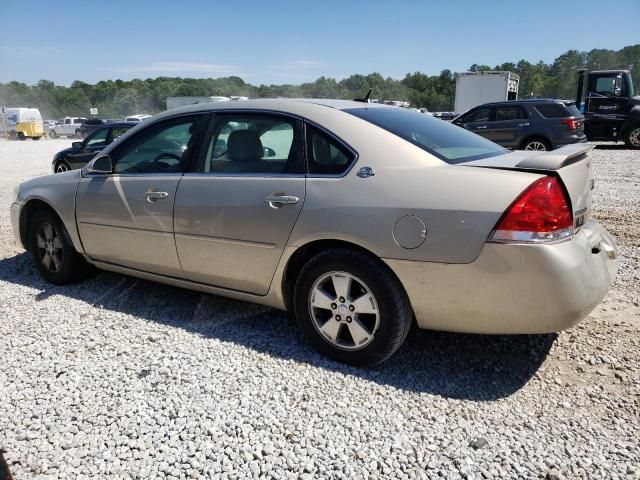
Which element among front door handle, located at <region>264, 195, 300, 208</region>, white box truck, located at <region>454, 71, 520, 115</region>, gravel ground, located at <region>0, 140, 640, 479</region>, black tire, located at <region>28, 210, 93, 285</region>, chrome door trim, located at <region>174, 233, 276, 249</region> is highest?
white box truck, located at <region>454, 71, 520, 115</region>

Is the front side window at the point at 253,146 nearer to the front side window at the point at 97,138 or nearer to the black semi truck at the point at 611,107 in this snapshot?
the front side window at the point at 97,138

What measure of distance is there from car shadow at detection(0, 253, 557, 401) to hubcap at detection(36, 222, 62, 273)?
0.20 meters

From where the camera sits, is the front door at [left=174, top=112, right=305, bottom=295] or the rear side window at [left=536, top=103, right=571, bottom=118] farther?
the rear side window at [left=536, top=103, right=571, bottom=118]

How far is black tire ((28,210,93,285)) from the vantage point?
4312 mm

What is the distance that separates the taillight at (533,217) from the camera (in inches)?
95.6

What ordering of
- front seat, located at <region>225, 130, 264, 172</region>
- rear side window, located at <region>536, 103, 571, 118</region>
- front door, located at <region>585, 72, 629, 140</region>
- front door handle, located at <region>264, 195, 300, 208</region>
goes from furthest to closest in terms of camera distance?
front door, located at <region>585, 72, 629, 140</region>, rear side window, located at <region>536, 103, 571, 118</region>, front seat, located at <region>225, 130, 264, 172</region>, front door handle, located at <region>264, 195, 300, 208</region>

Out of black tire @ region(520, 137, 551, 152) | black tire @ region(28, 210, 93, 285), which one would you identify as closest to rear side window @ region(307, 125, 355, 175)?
black tire @ region(28, 210, 93, 285)

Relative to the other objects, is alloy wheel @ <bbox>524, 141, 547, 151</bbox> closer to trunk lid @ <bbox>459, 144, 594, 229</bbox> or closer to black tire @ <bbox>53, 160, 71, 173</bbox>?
trunk lid @ <bbox>459, 144, 594, 229</bbox>

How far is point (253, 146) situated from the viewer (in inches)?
132

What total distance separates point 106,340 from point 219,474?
1.64 meters

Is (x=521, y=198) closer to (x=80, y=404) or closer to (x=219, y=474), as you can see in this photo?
(x=219, y=474)

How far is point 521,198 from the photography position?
2438 millimetres

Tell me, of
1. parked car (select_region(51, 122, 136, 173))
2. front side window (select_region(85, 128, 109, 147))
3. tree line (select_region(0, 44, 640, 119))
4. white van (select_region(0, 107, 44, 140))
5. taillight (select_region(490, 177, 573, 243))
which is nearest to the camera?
taillight (select_region(490, 177, 573, 243))

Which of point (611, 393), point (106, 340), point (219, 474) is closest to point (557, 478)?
point (611, 393)
